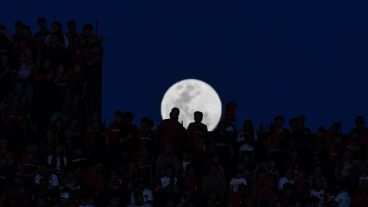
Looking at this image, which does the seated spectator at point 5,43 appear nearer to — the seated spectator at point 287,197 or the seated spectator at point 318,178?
the seated spectator at point 287,197

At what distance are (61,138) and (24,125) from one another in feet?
5.31

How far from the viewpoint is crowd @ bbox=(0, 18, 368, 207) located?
2792cm

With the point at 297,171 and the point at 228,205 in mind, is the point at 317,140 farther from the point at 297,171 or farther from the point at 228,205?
the point at 228,205

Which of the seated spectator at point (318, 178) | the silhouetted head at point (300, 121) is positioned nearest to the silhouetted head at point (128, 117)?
the silhouetted head at point (300, 121)

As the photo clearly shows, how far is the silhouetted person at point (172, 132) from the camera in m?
29.4

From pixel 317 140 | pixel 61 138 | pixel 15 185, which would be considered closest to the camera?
pixel 15 185

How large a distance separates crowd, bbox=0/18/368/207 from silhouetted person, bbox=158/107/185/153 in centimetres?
2

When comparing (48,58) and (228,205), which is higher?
(48,58)

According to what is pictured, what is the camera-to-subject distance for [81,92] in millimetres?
31828

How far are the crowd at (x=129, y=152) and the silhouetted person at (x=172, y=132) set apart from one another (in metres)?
0.02

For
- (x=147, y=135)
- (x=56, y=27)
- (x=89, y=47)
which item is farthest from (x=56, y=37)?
(x=147, y=135)

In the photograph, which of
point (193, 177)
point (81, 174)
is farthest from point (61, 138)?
point (193, 177)

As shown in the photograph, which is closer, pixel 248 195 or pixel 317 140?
pixel 248 195

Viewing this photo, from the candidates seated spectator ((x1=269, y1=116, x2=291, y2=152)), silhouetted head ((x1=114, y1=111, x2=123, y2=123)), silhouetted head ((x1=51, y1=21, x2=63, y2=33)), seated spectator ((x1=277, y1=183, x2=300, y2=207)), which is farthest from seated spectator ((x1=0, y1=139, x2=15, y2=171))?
seated spectator ((x1=269, y1=116, x2=291, y2=152))
